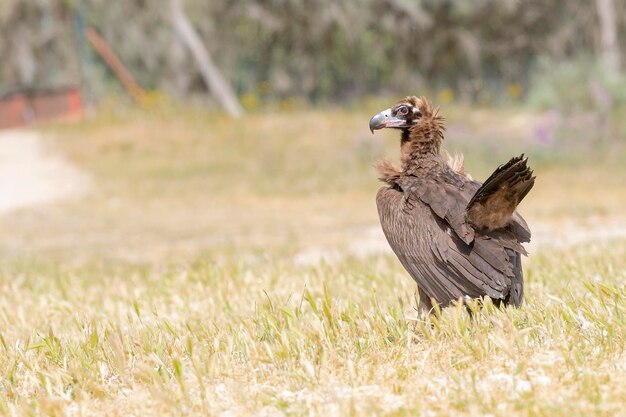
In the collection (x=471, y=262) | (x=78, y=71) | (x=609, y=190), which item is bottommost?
(x=609, y=190)

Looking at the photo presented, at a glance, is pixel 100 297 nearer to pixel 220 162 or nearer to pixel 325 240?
pixel 325 240

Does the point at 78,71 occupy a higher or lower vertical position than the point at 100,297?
higher

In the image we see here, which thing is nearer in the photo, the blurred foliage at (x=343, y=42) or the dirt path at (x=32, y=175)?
the dirt path at (x=32, y=175)

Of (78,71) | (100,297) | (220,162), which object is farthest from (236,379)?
(78,71)

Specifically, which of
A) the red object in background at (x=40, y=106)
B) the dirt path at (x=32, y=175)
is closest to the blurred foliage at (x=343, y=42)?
the red object in background at (x=40, y=106)

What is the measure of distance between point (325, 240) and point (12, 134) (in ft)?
57.5

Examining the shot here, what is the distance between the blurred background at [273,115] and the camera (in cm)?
1542

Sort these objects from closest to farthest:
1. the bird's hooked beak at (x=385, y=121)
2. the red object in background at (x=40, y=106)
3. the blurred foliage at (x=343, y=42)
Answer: the bird's hooked beak at (x=385, y=121) < the red object in background at (x=40, y=106) < the blurred foliage at (x=343, y=42)

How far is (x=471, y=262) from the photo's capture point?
4957mm

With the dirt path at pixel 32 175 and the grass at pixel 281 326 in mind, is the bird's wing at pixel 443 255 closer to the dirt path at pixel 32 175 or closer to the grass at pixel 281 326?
the grass at pixel 281 326

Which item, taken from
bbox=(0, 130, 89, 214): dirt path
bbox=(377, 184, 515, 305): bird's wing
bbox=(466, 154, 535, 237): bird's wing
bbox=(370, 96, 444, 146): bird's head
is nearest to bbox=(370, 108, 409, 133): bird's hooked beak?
bbox=(370, 96, 444, 146): bird's head

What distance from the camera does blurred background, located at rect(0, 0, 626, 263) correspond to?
50.6 ft

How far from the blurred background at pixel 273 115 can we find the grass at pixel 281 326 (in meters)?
0.21

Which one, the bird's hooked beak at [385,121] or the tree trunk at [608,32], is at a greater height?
the tree trunk at [608,32]
